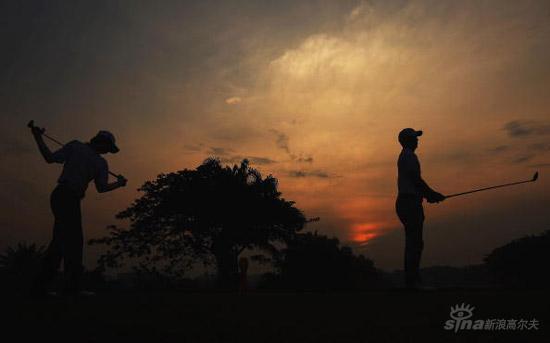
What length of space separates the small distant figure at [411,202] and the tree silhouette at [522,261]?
132ft

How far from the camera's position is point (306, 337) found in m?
3.51

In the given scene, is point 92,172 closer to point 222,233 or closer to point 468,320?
point 468,320

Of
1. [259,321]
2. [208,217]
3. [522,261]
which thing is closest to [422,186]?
[259,321]

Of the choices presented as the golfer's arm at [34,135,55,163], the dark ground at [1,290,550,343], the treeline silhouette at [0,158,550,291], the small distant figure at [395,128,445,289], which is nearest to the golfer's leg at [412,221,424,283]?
the small distant figure at [395,128,445,289]

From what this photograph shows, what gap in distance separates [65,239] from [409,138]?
585 centimetres

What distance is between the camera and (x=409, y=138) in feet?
26.9

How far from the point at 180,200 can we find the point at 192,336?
28.4 metres

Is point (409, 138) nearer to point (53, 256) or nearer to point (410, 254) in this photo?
point (410, 254)

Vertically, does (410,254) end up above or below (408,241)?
below

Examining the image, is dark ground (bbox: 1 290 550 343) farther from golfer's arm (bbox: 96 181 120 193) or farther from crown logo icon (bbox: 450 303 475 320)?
golfer's arm (bbox: 96 181 120 193)

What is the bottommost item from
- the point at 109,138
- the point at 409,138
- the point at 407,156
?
the point at 407,156

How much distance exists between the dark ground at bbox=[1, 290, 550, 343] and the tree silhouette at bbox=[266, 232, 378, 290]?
26.2 m

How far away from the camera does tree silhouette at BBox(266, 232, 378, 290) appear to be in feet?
110

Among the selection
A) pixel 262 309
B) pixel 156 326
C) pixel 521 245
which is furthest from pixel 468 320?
pixel 521 245
